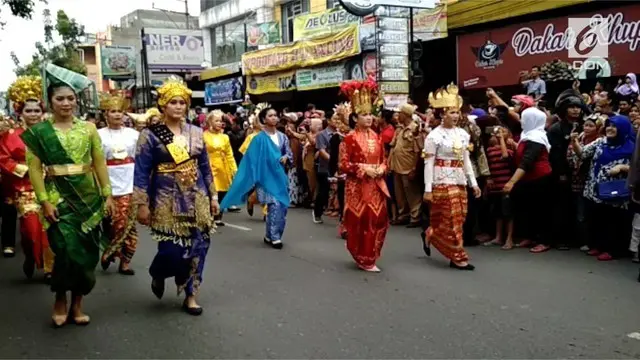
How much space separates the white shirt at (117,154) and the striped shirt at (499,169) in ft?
13.7

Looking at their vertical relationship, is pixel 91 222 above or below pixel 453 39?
below

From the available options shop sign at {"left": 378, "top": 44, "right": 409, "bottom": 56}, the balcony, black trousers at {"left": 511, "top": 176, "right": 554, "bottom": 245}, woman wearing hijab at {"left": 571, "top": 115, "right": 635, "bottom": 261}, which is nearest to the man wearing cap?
black trousers at {"left": 511, "top": 176, "right": 554, "bottom": 245}

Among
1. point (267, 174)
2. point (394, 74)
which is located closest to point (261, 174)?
point (267, 174)

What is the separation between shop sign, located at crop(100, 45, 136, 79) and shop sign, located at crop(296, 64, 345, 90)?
1763 cm

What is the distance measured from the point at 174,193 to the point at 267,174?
327cm

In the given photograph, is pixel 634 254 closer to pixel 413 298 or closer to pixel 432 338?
pixel 413 298

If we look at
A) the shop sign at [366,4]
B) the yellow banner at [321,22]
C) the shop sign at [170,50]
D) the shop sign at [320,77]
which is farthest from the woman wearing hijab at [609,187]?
the shop sign at [170,50]

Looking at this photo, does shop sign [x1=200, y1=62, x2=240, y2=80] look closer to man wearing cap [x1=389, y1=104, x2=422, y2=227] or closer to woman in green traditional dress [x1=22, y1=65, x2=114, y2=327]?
man wearing cap [x1=389, y1=104, x2=422, y2=227]

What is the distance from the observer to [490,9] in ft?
43.7

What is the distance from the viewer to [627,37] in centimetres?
1106

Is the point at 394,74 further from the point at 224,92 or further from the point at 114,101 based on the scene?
the point at 224,92

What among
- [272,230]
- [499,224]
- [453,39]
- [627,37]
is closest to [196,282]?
[272,230]

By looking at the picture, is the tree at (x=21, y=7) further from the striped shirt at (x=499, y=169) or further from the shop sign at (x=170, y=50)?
the shop sign at (x=170, y=50)

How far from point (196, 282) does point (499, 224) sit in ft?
14.2
